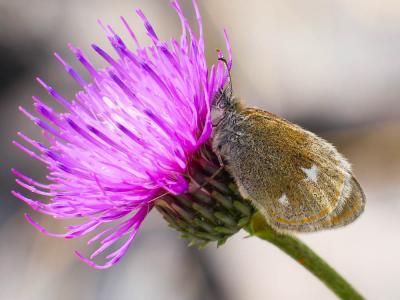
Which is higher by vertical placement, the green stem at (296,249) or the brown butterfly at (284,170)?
the brown butterfly at (284,170)

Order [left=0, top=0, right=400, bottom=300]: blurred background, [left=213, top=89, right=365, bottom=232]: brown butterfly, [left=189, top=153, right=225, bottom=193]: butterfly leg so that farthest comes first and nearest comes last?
[left=0, top=0, right=400, bottom=300]: blurred background
[left=189, top=153, right=225, bottom=193]: butterfly leg
[left=213, top=89, right=365, bottom=232]: brown butterfly

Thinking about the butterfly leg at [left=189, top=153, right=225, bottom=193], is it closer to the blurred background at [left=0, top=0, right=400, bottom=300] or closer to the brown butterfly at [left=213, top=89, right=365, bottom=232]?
the brown butterfly at [left=213, top=89, right=365, bottom=232]

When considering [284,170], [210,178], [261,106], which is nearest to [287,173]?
[284,170]

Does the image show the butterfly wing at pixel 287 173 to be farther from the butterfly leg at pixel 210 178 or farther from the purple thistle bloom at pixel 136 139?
the purple thistle bloom at pixel 136 139

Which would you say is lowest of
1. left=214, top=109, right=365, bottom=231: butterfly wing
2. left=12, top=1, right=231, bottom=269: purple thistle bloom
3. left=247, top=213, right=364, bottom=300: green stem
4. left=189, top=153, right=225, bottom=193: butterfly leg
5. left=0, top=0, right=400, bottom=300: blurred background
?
left=0, top=0, right=400, bottom=300: blurred background

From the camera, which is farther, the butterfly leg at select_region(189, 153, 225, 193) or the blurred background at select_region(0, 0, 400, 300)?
the blurred background at select_region(0, 0, 400, 300)

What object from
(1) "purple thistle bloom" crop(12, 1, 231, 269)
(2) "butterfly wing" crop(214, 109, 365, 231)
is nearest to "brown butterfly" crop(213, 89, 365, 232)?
(2) "butterfly wing" crop(214, 109, 365, 231)

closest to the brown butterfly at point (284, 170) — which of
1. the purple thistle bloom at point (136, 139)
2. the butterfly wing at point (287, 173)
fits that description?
the butterfly wing at point (287, 173)
